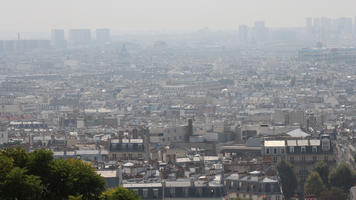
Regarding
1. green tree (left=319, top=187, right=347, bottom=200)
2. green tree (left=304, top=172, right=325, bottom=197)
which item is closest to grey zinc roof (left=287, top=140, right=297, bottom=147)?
green tree (left=304, top=172, right=325, bottom=197)

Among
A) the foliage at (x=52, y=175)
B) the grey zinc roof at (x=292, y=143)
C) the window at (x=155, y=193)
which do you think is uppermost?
the foliage at (x=52, y=175)

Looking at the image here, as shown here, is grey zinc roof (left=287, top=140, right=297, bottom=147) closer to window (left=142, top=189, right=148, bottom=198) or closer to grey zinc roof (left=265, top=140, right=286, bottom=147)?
grey zinc roof (left=265, top=140, right=286, bottom=147)

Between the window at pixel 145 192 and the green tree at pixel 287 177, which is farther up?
the window at pixel 145 192

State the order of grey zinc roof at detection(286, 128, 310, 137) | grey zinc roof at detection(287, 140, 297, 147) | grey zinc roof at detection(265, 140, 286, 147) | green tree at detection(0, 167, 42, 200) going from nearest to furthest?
1. green tree at detection(0, 167, 42, 200)
2. grey zinc roof at detection(287, 140, 297, 147)
3. grey zinc roof at detection(265, 140, 286, 147)
4. grey zinc roof at detection(286, 128, 310, 137)

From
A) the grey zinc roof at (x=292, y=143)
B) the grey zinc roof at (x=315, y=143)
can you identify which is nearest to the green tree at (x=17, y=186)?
the grey zinc roof at (x=315, y=143)

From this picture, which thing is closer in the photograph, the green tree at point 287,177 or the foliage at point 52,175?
the foliage at point 52,175

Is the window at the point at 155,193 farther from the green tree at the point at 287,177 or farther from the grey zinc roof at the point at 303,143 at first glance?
the grey zinc roof at the point at 303,143

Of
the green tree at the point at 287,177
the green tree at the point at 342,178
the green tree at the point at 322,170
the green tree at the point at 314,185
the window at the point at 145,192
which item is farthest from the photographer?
the green tree at the point at 322,170

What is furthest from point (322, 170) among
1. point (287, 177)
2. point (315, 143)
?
point (315, 143)

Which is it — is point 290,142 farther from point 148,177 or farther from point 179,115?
point 179,115
